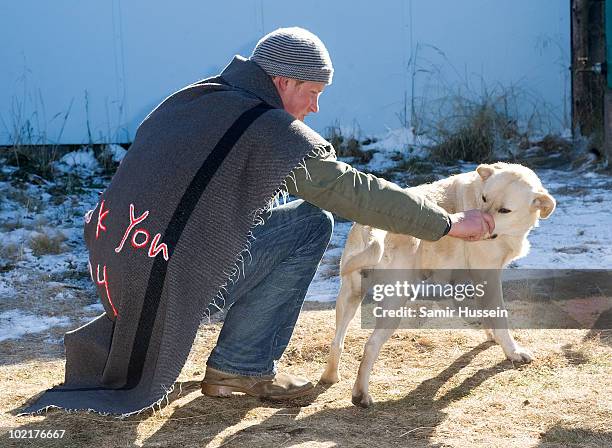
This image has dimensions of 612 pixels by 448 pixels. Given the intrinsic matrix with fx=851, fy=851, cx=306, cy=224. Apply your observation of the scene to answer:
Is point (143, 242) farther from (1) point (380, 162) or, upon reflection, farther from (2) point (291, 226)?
(1) point (380, 162)

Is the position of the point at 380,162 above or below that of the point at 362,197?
below

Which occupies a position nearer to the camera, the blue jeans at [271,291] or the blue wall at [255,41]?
the blue jeans at [271,291]

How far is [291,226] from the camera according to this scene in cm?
360

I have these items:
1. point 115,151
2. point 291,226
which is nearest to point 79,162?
point 115,151

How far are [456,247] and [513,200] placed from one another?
1.38ft

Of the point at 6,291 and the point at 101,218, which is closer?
the point at 101,218

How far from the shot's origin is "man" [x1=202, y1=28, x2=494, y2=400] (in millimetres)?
3109

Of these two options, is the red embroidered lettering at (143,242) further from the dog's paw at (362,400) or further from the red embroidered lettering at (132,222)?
the dog's paw at (362,400)

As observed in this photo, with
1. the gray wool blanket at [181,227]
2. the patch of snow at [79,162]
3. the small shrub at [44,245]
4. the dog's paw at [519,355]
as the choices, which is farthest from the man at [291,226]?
the patch of snow at [79,162]

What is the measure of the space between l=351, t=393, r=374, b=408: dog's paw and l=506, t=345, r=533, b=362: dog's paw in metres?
0.86

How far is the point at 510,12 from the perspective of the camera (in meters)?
10.1

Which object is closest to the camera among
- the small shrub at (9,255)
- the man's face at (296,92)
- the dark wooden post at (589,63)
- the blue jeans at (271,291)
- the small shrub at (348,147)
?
the man's face at (296,92)

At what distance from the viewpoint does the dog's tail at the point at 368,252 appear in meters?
3.73

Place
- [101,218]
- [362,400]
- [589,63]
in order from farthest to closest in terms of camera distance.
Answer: [589,63], [362,400], [101,218]
